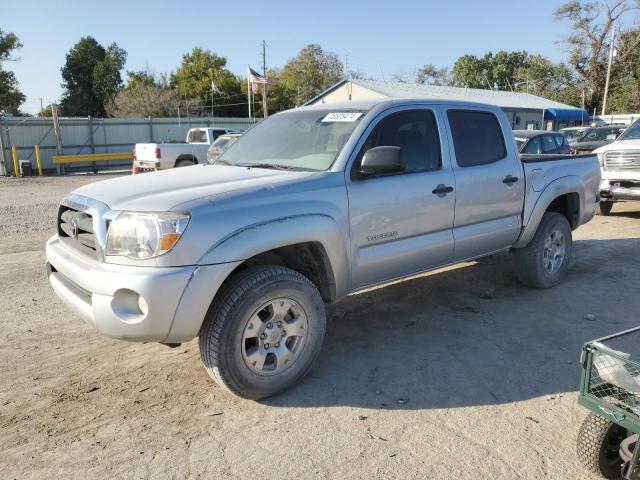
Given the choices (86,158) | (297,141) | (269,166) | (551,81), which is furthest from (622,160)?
(551,81)

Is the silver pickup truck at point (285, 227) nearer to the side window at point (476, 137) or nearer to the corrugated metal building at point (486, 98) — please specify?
the side window at point (476, 137)

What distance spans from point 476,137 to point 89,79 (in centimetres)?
6421

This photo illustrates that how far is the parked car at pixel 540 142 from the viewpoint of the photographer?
40.2 feet

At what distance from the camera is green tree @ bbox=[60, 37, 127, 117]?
58.1 meters

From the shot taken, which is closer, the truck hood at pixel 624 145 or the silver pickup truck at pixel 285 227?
the silver pickup truck at pixel 285 227

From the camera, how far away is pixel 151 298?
2.96 meters

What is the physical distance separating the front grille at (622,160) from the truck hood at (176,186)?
8.32 metres

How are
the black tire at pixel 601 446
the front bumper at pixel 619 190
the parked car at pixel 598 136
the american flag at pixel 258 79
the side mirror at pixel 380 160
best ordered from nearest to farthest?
the black tire at pixel 601 446 → the side mirror at pixel 380 160 → the front bumper at pixel 619 190 → the parked car at pixel 598 136 → the american flag at pixel 258 79

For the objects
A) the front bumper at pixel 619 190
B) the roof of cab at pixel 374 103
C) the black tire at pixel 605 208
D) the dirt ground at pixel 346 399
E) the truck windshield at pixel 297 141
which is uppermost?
the roof of cab at pixel 374 103

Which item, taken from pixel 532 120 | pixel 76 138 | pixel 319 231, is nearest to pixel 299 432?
pixel 319 231

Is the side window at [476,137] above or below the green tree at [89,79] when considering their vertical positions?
below

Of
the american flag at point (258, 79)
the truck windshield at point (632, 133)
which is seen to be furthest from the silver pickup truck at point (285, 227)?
the american flag at point (258, 79)

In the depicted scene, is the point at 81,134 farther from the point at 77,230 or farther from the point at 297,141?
the point at 77,230

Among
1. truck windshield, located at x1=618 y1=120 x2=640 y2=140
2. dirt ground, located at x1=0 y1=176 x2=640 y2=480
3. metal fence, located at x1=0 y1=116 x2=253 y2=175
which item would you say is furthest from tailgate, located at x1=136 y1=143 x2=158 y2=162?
truck windshield, located at x1=618 y1=120 x2=640 y2=140
